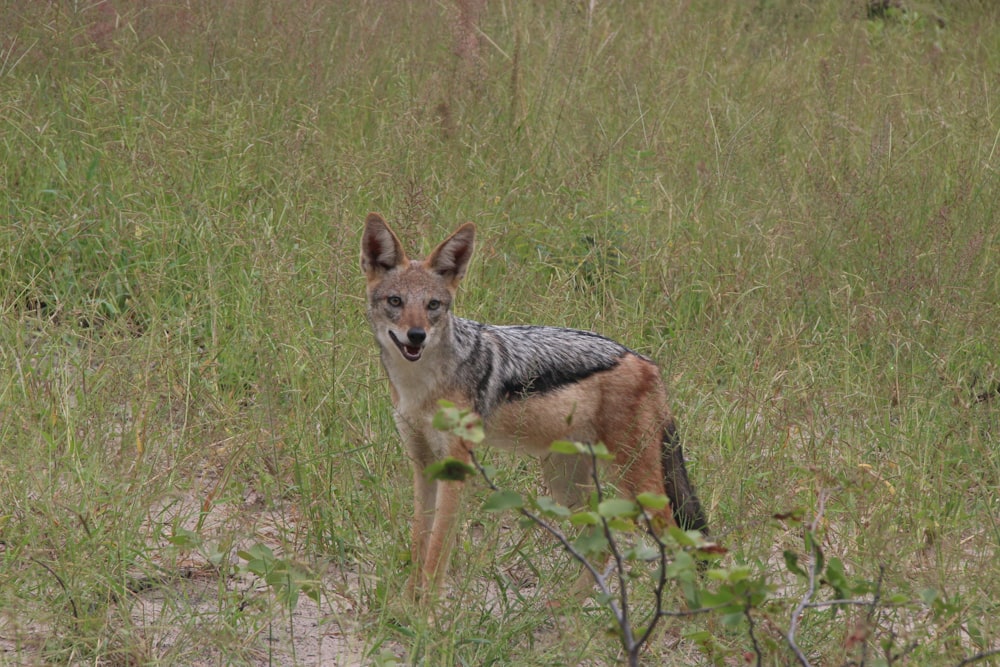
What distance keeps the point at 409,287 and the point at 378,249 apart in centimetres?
21

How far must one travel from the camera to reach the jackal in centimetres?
423

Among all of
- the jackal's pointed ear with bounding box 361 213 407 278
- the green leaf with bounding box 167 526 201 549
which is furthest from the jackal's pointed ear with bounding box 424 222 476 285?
the green leaf with bounding box 167 526 201 549

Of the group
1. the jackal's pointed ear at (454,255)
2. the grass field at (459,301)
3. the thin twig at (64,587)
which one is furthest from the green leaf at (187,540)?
the jackal's pointed ear at (454,255)

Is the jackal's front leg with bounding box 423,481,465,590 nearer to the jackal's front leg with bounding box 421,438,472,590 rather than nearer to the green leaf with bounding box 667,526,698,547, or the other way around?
the jackal's front leg with bounding box 421,438,472,590

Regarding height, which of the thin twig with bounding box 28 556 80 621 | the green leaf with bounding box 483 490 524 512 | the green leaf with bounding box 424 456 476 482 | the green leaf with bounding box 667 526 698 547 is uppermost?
the green leaf with bounding box 424 456 476 482

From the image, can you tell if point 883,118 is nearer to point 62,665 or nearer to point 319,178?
point 319,178

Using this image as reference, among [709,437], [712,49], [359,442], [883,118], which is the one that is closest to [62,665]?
[359,442]

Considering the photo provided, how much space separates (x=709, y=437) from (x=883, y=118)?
135 inches

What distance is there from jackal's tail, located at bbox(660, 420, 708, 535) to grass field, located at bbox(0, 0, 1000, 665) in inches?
5.9

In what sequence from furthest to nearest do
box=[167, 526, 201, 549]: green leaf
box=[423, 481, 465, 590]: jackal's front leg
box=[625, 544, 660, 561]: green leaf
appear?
box=[423, 481, 465, 590]: jackal's front leg < box=[167, 526, 201, 549]: green leaf < box=[625, 544, 660, 561]: green leaf

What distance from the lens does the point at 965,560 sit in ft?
13.6

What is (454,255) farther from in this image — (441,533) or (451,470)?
(451,470)

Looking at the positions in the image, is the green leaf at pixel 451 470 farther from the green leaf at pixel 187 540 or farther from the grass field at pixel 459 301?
the green leaf at pixel 187 540

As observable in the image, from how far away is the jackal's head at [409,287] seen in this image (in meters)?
4.20
